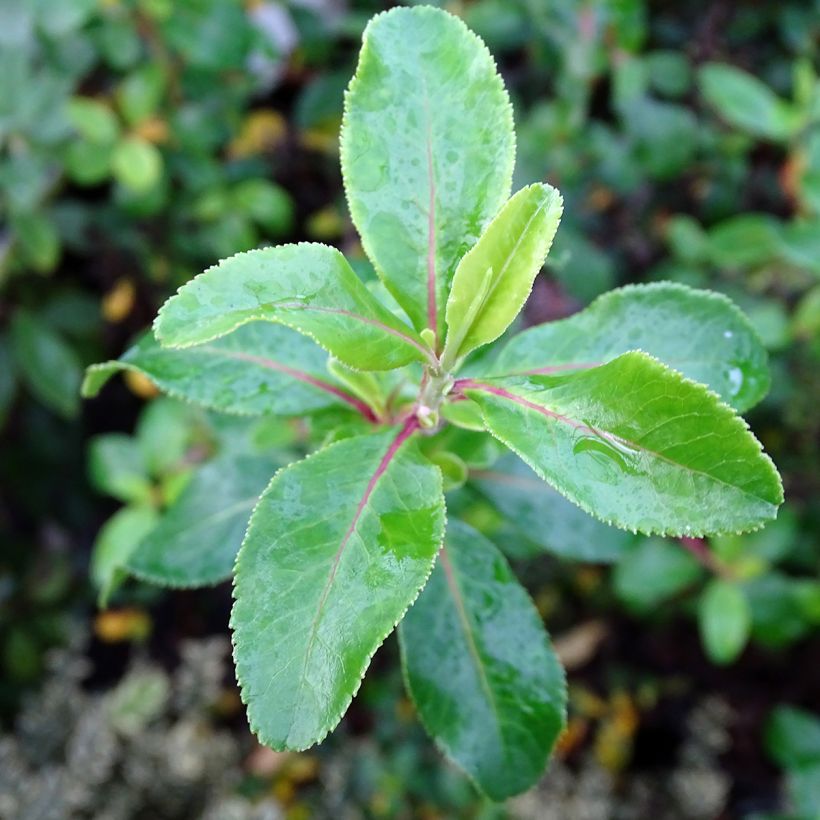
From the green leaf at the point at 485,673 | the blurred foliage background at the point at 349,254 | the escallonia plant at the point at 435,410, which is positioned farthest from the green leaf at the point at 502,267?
the blurred foliage background at the point at 349,254

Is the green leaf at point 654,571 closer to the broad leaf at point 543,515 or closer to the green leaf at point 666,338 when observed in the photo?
the broad leaf at point 543,515

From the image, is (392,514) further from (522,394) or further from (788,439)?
(788,439)

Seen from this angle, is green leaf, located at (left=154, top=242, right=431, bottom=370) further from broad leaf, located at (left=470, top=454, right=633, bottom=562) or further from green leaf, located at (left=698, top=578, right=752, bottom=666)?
green leaf, located at (left=698, top=578, right=752, bottom=666)

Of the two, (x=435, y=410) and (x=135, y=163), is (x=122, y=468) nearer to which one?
(x=135, y=163)

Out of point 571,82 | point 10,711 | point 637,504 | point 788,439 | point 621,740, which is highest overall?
point 637,504

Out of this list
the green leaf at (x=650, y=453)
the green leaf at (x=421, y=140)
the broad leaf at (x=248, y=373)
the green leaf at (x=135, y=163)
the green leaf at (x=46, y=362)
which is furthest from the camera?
the green leaf at (x=46, y=362)

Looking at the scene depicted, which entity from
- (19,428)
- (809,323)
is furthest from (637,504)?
(19,428)

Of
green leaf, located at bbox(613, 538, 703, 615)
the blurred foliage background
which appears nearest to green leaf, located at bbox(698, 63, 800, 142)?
the blurred foliage background
